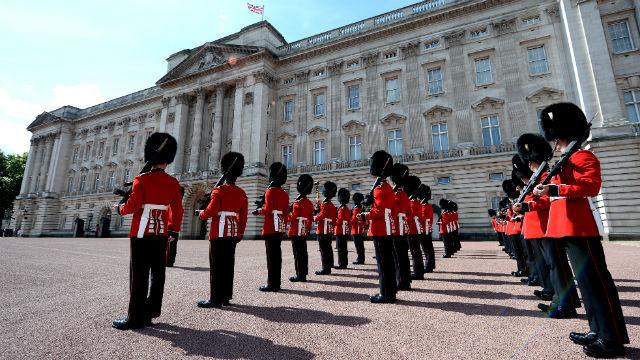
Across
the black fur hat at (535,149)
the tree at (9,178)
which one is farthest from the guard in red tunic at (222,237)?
the tree at (9,178)

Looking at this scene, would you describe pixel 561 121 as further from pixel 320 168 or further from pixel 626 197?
pixel 320 168

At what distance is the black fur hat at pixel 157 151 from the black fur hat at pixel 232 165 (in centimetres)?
101

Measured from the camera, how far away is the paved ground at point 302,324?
293cm

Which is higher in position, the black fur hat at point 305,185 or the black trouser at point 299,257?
the black fur hat at point 305,185

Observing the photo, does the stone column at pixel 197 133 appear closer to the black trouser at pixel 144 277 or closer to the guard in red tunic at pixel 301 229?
the guard in red tunic at pixel 301 229

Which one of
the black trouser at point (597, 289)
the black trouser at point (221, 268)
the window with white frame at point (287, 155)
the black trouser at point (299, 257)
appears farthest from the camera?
the window with white frame at point (287, 155)

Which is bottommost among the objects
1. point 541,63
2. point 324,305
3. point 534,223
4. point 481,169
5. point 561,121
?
point 324,305

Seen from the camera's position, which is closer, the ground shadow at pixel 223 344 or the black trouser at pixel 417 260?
the ground shadow at pixel 223 344

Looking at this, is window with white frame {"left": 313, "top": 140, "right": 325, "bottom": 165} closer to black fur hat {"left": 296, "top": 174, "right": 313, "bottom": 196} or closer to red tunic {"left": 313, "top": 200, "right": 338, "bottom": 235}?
red tunic {"left": 313, "top": 200, "right": 338, "bottom": 235}

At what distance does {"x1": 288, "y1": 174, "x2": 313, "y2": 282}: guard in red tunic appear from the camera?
6.80 meters

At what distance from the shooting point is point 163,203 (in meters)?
3.97

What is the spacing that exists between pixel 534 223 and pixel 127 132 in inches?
1801

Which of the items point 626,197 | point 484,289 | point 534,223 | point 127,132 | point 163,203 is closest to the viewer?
point 163,203

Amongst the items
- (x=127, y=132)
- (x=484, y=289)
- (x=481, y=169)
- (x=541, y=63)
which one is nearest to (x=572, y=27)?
(x=541, y=63)
